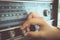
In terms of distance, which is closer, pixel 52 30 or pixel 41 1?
pixel 52 30

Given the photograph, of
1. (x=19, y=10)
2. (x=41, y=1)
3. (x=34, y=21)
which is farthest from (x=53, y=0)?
(x=34, y=21)

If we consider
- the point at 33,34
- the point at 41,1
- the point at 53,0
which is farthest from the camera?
the point at 53,0

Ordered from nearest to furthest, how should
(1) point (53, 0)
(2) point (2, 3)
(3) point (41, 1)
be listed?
(2) point (2, 3)
(3) point (41, 1)
(1) point (53, 0)

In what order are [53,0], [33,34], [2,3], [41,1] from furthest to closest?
[53,0] → [41,1] → [2,3] → [33,34]

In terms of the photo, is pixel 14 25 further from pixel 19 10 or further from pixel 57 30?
pixel 57 30

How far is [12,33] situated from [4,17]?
9 centimetres

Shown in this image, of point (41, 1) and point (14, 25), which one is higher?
point (41, 1)

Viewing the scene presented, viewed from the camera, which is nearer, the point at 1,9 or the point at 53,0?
the point at 1,9

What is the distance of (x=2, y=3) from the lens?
75cm

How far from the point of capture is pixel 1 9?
0.74 metres

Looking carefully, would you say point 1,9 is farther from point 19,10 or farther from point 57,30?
point 57,30

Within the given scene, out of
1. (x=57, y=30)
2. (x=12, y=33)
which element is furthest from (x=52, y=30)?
(x=12, y=33)

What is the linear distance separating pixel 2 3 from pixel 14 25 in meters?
0.13

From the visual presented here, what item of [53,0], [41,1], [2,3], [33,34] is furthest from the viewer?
[53,0]
